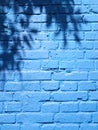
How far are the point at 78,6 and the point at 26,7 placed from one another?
53 cm

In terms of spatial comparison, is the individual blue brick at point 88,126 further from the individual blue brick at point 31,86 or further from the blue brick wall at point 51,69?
the individual blue brick at point 31,86

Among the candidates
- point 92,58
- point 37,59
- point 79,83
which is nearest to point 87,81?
point 79,83

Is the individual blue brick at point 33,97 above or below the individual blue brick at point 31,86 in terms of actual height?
below

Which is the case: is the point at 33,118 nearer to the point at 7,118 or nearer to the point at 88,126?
the point at 7,118

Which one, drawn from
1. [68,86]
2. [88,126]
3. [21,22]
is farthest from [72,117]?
[21,22]

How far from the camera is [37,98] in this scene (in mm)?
2484

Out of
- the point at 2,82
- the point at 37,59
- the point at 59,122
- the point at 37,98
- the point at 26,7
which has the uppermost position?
the point at 26,7

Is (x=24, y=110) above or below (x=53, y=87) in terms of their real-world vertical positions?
below

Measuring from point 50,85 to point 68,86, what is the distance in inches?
7.2

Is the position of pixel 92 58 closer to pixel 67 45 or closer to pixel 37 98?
pixel 67 45

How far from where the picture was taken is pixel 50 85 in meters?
2.48

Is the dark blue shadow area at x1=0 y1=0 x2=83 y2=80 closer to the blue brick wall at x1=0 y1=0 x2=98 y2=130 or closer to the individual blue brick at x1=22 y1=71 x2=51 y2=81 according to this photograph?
the blue brick wall at x1=0 y1=0 x2=98 y2=130

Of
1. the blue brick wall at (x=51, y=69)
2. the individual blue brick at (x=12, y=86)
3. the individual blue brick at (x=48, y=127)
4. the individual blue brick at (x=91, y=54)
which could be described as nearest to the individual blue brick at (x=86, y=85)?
the blue brick wall at (x=51, y=69)

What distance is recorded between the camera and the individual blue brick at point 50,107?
A: 2.48 metres
